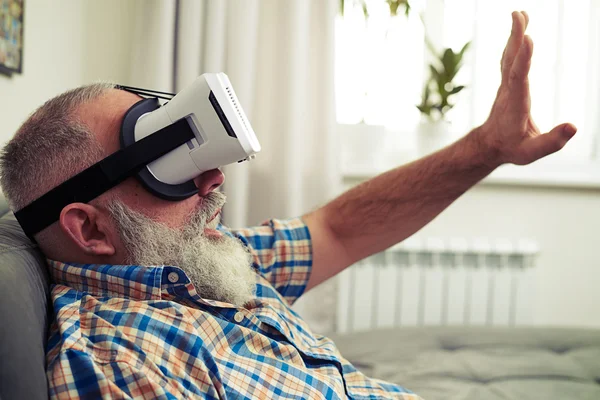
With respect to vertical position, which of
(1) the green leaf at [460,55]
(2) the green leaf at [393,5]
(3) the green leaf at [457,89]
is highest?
(2) the green leaf at [393,5]

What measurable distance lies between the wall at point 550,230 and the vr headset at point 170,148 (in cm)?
135

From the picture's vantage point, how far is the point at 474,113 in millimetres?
2250

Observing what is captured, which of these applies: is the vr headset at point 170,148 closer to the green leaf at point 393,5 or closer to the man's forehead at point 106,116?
the man's forehead at point 106,116

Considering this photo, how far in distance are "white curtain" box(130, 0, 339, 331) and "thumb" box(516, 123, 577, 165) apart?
36.5 inches

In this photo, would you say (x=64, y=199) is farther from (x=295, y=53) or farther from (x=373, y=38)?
(x=373, y=38)

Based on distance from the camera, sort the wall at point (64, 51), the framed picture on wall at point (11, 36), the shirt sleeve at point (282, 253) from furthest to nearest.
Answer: the wall at point (64, 51) < the framed picture on wall at point (11, 36) < the shirt sleeve at point (282, 253)

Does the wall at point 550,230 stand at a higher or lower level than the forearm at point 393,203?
lower

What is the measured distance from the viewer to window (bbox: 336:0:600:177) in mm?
2205

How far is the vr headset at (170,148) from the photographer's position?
86cm

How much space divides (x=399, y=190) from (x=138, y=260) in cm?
61

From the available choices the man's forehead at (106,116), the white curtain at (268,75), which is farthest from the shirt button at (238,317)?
the white curtain at (268,75)

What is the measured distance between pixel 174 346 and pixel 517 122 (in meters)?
0.76

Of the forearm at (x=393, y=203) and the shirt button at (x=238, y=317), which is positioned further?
the forearm at (x=393, y=203)

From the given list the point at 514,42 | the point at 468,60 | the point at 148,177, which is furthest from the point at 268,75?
the point at 148,177
